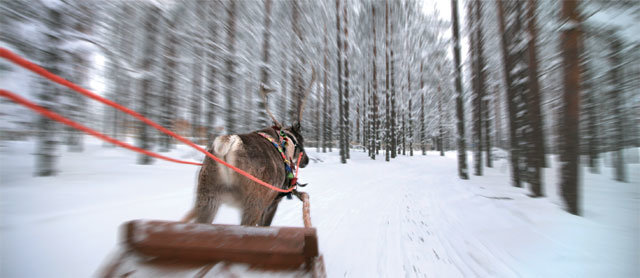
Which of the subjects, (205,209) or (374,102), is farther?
(374,102)

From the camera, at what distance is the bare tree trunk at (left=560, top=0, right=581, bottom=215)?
11.1ft

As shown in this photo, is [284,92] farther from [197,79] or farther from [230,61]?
[197,79]

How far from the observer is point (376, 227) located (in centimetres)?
319

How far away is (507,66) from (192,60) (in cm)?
963

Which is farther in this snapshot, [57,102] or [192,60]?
[192,60]

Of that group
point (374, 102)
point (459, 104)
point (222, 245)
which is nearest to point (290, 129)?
point (222, 245)

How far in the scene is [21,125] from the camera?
367 centimetres

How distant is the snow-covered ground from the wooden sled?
1.18m

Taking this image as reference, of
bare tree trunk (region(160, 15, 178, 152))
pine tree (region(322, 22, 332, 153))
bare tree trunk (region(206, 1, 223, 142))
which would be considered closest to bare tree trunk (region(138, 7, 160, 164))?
bare tree trunk (region(160, 15, 178, 152))

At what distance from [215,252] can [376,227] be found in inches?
102

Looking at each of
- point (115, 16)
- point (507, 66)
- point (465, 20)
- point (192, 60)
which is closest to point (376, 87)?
point (465, 20)

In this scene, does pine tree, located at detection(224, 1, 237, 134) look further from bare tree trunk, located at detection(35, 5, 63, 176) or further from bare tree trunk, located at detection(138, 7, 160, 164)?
bare tree trunk, located at detection(35, 5, 63, 176)

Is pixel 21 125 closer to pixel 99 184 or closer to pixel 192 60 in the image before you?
pixel 99 184

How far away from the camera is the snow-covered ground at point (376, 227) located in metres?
2.12
